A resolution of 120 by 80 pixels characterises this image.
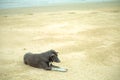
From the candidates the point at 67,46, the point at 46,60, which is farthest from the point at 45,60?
the point at 67,46

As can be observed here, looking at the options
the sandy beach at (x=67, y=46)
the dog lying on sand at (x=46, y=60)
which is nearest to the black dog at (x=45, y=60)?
the dog lying on sand at (x=46, y=60)

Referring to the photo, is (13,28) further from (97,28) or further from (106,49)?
(106,49)

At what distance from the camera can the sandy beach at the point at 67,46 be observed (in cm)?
689

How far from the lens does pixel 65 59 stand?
800 centimetres

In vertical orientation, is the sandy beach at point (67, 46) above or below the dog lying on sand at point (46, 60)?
below

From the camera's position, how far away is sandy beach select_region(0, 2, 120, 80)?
6.89 metres

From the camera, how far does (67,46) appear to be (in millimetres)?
9422

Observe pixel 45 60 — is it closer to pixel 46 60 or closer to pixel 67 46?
pixel 46 60

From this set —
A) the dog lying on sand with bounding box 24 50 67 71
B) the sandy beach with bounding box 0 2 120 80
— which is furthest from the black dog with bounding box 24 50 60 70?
the sandy beach with bounding box 0 2 120 80

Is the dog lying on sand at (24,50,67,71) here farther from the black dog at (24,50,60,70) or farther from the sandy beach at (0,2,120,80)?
the sandy beach at (0,2,120,80)

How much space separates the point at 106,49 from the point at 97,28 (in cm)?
379

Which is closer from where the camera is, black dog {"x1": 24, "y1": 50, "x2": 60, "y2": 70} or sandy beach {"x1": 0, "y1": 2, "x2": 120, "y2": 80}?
sandy beach {"x1": 0, "y1": 2, "x2": 120, "y2": 80}

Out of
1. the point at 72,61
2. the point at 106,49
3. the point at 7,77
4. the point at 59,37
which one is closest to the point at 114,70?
the point at 72,61

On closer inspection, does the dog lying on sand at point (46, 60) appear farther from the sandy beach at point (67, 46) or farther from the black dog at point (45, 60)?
the sandy beach at point (67, 46)
